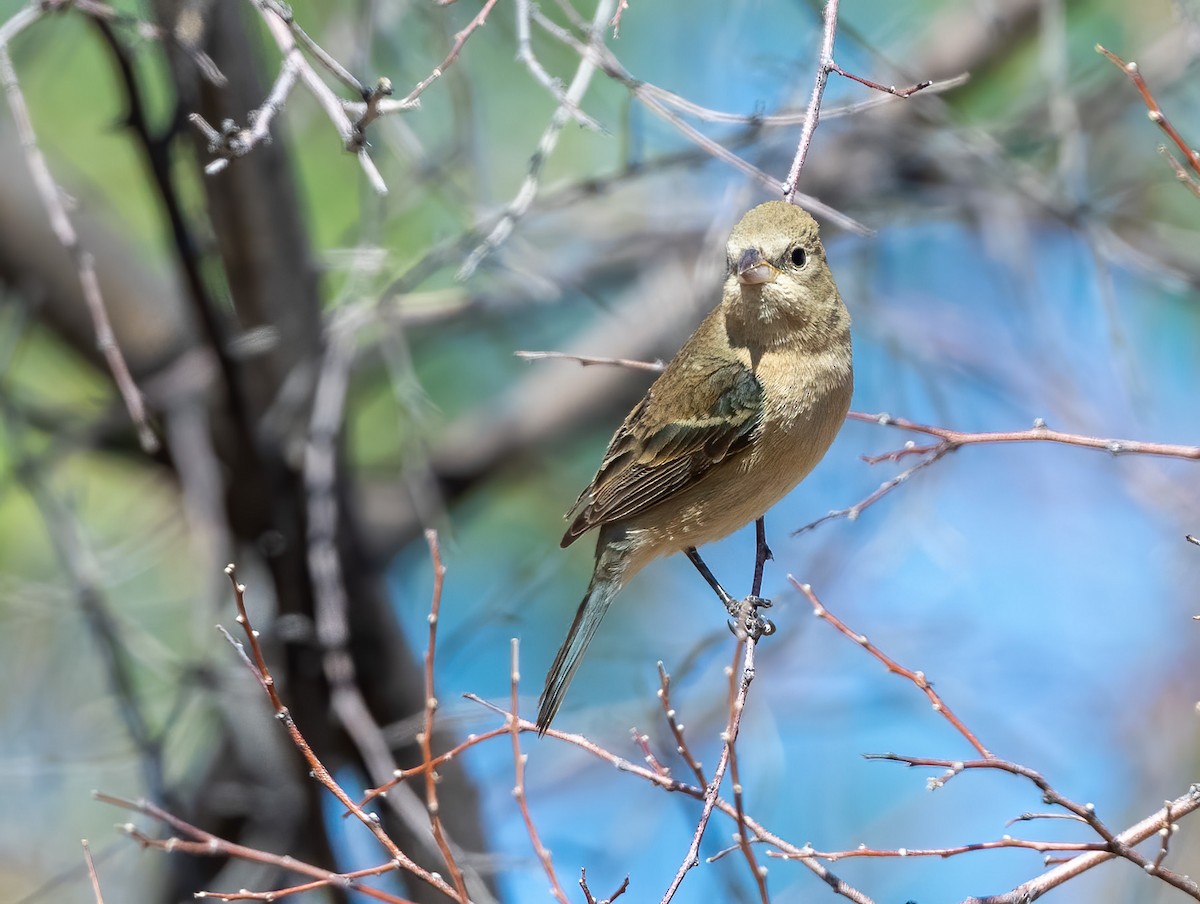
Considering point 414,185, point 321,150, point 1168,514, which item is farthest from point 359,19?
point 1168,514

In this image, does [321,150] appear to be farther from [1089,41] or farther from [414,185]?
[1089,41]

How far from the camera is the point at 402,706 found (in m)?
5.89

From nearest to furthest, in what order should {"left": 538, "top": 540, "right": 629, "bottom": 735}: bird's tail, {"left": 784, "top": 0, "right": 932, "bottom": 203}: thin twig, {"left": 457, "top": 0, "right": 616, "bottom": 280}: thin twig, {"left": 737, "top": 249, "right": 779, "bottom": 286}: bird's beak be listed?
{"left": 784, "top": 0, "right": 932, "bottom": 203}: thin twig
{"left": 457, "top": 0, "right": 616, "bottom": 280}: thin twig
{"left": 737, "top": 249, "right": 779, "bottom": 286}: bird's beak
{"left": 538, "top": 540, "right": 629, "bottom": 735}: bird's tail

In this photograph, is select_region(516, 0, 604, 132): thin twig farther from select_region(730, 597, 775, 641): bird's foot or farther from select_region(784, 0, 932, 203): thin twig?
select_region(730, 597, 775, 641): bird's foot

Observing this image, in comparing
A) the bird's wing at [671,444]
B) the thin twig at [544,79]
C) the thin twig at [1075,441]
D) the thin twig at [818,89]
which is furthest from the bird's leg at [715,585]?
the thin twig at [544,79]

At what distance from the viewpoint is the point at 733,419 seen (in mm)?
3980

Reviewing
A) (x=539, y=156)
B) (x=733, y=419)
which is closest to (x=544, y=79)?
(x=539, y=156)

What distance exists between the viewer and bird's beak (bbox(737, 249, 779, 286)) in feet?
12.1

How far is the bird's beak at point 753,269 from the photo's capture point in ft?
12.1

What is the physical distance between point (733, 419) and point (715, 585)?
77 cm

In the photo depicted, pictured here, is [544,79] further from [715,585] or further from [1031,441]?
[715,585]

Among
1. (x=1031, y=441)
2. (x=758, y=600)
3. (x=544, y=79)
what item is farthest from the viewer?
(x=758, y=600)

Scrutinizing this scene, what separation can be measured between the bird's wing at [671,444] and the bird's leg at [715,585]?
Answer: 342mm

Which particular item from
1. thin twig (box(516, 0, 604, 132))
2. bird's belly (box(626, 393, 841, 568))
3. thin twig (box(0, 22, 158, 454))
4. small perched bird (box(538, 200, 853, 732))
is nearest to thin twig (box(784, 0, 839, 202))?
thin twig (box(516, 0, 604, 132))
